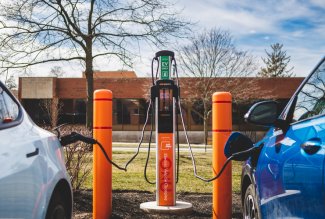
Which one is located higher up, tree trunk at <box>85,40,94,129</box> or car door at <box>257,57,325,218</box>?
tree trunk at <box>85,40,94,129</box>

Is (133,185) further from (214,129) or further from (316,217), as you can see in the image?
(316,217)

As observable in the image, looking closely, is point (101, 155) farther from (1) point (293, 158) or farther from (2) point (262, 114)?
(1) point (293, 158)

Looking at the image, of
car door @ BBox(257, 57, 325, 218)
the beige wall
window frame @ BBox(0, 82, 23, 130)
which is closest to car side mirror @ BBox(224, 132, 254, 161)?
car door @ BBox(257, 57, 325, 218)

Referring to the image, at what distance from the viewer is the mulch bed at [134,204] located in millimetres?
6867

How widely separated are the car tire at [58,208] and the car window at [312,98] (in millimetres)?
1755


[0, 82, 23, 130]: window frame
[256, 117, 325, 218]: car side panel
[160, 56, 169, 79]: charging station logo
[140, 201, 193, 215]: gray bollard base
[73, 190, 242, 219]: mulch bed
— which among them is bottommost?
[73, 190, 242, 219]: mulch bed

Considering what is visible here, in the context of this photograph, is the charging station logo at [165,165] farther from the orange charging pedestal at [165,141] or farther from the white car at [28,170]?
the white car at [28,170]

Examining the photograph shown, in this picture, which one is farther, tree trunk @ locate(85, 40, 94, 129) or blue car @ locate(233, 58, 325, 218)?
tree trunk @ locate(85, 40, 94, 129)

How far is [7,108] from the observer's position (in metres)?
3.19

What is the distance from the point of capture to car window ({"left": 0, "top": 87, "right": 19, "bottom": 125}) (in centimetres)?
304

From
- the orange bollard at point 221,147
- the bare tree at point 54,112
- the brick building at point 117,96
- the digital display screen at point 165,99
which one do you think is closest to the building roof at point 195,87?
the brick building at point 117,96

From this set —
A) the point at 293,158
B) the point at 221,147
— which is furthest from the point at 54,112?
the point at 293,158

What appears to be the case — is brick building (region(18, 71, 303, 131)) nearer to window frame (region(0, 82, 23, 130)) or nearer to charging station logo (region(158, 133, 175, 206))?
charging station logo (region(158, 133, 175, 206))

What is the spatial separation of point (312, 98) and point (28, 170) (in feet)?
6.23
